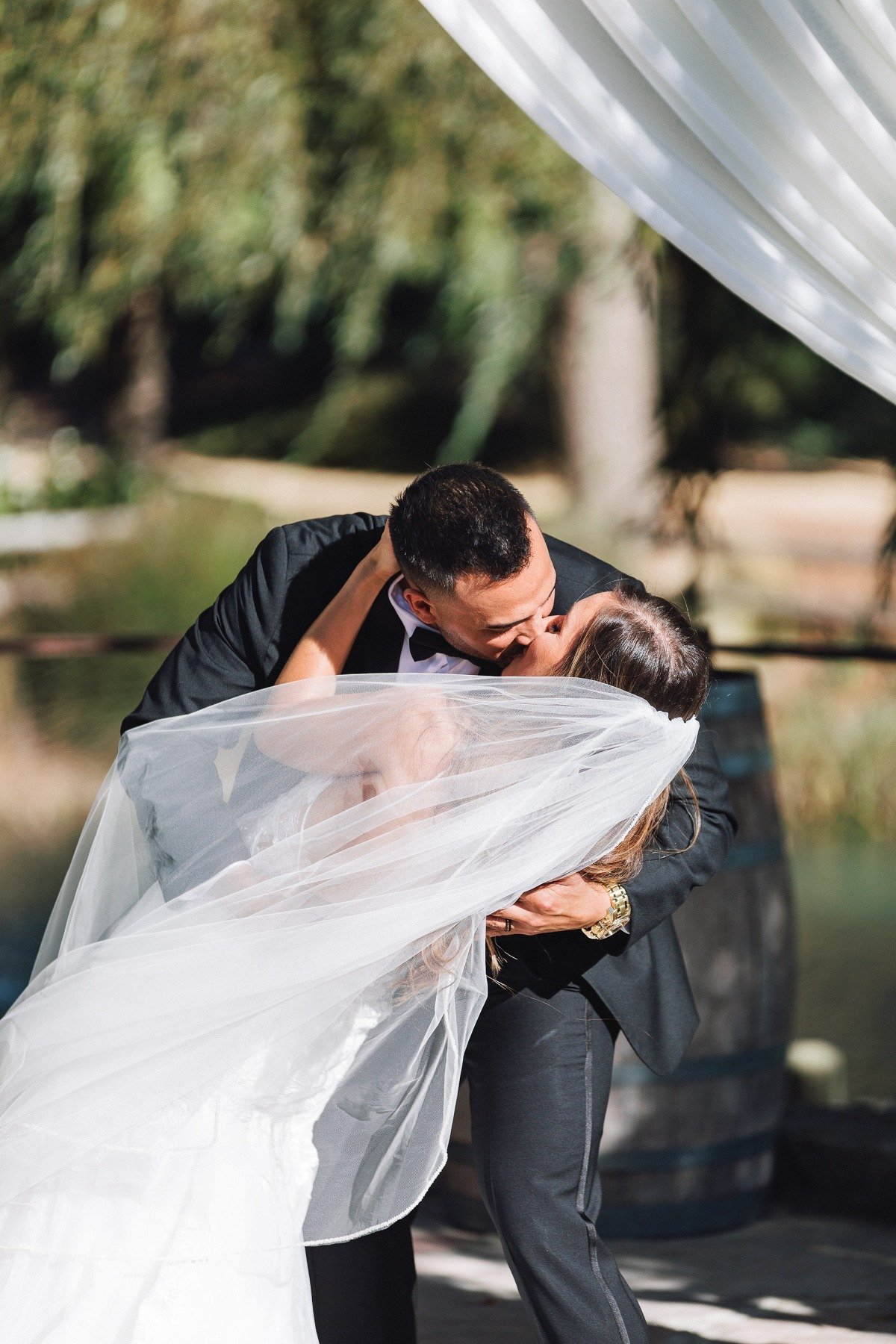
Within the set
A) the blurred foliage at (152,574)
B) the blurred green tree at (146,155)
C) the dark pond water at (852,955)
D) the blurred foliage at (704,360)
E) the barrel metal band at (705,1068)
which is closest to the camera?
the barrel metal band at (705,1068)

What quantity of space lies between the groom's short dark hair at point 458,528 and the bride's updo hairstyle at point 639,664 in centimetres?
12

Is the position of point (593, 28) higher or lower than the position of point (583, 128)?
higher

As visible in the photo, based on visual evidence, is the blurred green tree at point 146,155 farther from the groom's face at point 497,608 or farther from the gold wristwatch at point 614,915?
the gold wristwatch at point 614,915

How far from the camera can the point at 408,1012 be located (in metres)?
1.42

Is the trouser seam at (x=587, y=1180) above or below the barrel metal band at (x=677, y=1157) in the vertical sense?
above

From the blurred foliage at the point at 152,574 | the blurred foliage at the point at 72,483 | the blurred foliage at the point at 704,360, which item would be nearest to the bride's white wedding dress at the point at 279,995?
the blurred foliage at the point at 704,360

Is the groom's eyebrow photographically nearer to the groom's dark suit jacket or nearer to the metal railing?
the groom's dark suit jacket

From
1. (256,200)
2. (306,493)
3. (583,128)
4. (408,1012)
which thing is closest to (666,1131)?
(408,1012)

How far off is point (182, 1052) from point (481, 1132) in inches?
14.0

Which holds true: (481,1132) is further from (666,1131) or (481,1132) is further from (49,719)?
(49,719)

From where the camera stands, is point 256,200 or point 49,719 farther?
point 49,719

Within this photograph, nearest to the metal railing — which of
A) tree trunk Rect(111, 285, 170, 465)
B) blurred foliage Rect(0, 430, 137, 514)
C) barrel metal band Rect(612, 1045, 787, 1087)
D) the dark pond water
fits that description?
barrel metal band Rect(612, 1045, 787, 1087)

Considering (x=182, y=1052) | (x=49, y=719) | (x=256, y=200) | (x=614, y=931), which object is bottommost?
(x=49, y=719)

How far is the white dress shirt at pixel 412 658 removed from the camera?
1.56 metres
